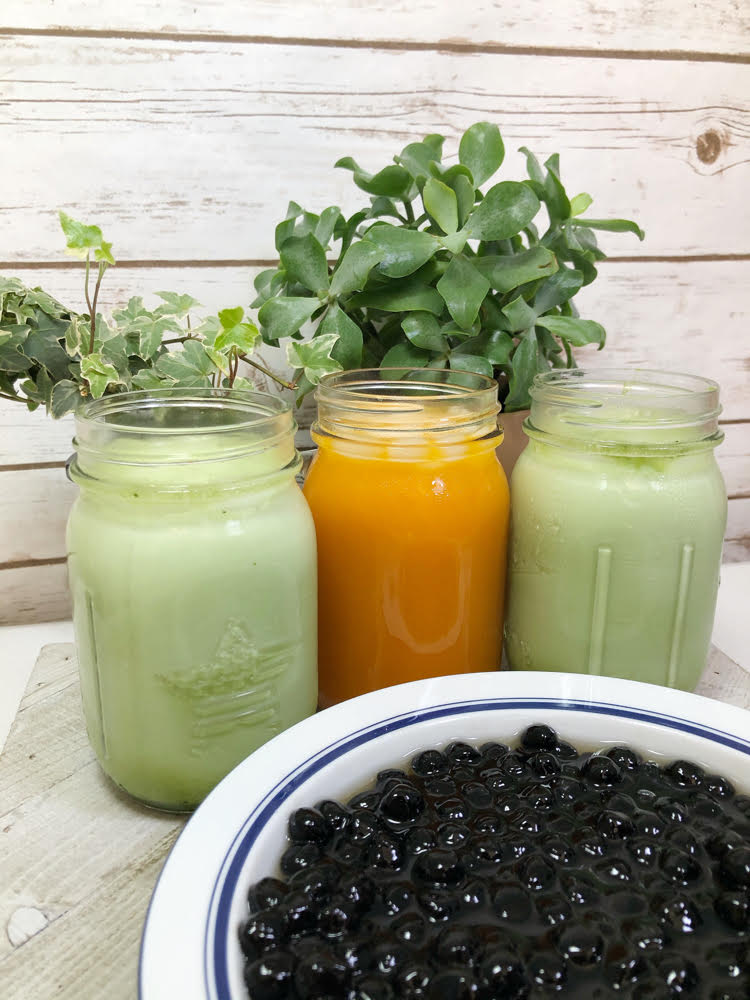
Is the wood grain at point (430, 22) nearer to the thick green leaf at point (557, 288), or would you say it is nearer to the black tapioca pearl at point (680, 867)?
the thick green leaf at point (557, 288)

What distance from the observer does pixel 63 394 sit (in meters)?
0.72

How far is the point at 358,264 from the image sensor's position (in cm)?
76

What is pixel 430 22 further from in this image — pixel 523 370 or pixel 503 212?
pixel 523 370

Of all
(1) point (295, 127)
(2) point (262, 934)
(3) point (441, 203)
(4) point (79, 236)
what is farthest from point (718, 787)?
(1) point (295, 127)

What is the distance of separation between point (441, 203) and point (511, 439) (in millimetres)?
297

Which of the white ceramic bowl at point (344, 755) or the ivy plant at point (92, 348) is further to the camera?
the ivy plant at point (92, 348)

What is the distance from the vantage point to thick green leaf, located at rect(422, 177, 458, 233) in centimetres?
74

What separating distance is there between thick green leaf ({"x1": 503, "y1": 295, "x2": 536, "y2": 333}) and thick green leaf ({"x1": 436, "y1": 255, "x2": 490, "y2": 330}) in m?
0.05

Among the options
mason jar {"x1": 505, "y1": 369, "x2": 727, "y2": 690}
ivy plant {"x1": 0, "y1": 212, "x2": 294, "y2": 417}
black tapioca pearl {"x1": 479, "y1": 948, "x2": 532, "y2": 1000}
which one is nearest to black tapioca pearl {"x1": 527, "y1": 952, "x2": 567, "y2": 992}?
black tapioca pearl {"x1": 479, "y1": 948, "x2": 532, "y2": 1000}

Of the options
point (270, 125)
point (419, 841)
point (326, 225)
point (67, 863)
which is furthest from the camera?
point (270, 125)

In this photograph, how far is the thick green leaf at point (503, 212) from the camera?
0.76 m

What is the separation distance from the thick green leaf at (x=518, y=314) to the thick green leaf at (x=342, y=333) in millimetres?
157

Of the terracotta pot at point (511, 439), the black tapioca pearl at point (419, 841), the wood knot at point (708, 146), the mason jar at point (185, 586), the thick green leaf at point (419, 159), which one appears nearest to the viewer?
the black tapioca pearl at point (419, 841)

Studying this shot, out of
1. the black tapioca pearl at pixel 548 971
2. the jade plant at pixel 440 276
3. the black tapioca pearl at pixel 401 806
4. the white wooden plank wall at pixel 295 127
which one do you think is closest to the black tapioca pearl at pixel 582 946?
the black tapioca pearl at pixel 548 971
